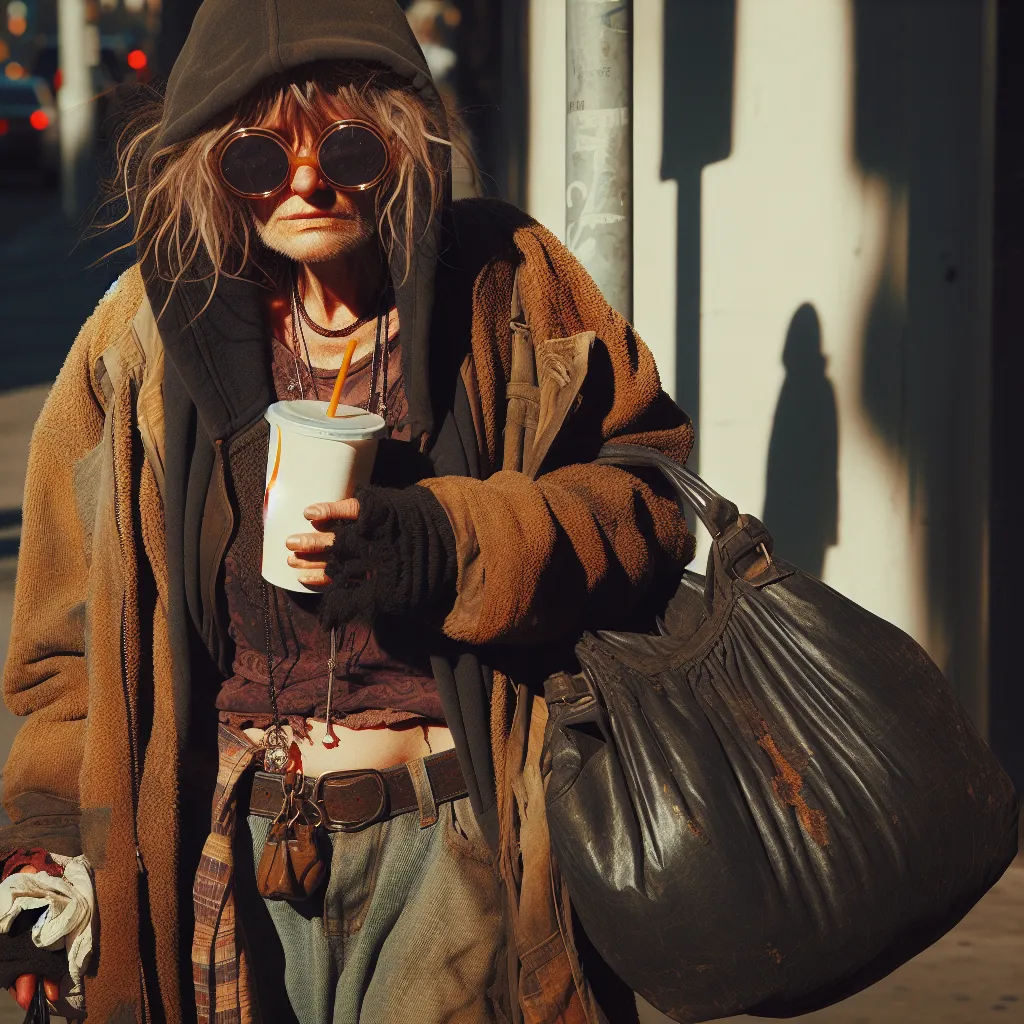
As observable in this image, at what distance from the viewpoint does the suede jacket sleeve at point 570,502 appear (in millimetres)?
2229

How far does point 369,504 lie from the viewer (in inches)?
83.9

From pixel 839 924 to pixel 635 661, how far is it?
445 mm

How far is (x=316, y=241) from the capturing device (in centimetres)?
245

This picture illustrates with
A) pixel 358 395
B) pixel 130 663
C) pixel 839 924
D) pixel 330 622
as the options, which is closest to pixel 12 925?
pixel 130 663

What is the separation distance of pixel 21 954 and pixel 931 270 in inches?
133

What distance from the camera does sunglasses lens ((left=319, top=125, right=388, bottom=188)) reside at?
2391 mm

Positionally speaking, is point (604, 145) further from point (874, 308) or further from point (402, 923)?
point (402, 923)

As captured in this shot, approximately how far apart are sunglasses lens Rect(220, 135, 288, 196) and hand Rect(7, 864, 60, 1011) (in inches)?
40.4

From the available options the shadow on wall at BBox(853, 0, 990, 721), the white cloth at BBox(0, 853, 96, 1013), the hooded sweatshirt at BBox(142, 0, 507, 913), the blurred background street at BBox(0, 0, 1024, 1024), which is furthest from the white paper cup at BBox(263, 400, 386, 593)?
the shadow on wall at BBox(853, 0, 990, 721)

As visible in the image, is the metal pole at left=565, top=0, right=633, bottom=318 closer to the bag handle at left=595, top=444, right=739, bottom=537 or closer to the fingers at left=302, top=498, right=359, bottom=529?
the bag handle at left=595, top=444, right=739, bottom=537

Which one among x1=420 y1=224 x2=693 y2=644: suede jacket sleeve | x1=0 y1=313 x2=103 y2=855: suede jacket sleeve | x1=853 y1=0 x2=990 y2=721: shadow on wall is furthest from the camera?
x1=853 y1=0 x2=990 y2=721: shadow on wall

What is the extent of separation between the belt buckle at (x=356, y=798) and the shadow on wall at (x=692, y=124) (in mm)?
3428

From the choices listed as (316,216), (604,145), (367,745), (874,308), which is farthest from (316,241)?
(874,308)

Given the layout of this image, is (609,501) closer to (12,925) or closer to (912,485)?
(12,925)
